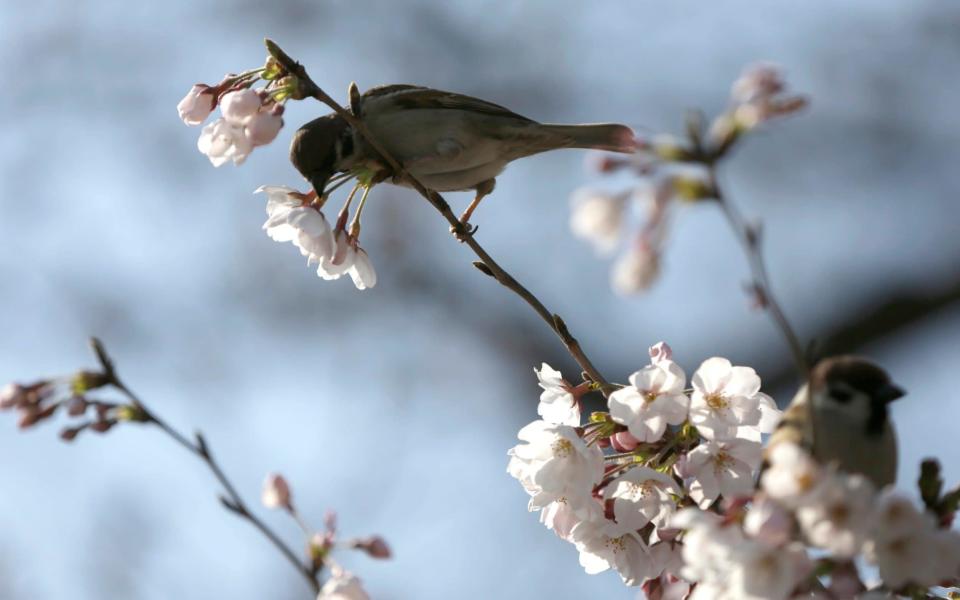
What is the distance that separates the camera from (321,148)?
3055mm

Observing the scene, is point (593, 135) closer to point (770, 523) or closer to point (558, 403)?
point (558, 403)

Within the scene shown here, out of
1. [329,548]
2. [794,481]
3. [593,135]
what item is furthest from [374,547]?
[593,135]

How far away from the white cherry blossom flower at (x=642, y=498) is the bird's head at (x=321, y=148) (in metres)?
1.29

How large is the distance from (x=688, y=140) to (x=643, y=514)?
0.86 m

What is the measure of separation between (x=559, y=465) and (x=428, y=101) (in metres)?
1.85

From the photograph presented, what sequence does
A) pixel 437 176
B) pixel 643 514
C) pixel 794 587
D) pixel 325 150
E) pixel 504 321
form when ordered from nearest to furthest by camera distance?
pixel 794 587 → pixel 643 514 → pixel 325 150 → pixel 437 176 → pixel 504 321

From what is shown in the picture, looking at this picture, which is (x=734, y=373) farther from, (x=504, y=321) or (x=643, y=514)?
(x=504, y=321)

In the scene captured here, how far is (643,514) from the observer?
6.40 ft

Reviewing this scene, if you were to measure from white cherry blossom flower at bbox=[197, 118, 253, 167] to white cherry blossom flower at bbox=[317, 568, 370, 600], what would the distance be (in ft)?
2.57

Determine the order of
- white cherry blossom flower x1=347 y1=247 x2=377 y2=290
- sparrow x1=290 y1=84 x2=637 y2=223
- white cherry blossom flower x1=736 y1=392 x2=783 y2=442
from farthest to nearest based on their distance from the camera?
sparrow x1=290 y1=84 x2=637 y2=223 → white cherry blossom flower x1=347 y1=247 x2=377 y2=290 → white cherry blossom flower x1=736 y1=392 x2=783 y2=442

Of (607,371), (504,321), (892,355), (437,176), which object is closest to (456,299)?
(504,321)

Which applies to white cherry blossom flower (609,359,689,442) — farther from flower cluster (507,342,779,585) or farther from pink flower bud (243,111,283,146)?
pink flower bud (243,111,283,146)

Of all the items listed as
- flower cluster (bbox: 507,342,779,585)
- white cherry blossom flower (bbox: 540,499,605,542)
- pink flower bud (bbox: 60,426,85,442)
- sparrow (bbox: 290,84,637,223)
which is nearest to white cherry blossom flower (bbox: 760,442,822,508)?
flower cluster (bbox: 507,342,779,585)

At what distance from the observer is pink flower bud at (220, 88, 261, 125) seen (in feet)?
6.94
